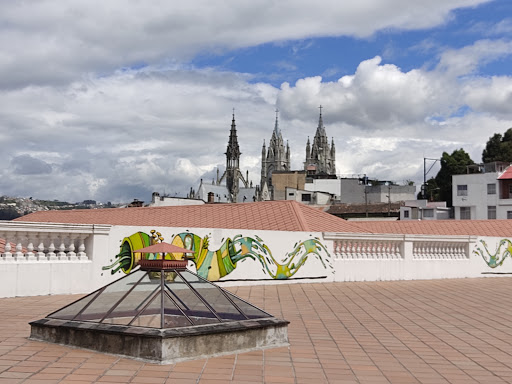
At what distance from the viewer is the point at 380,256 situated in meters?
18.2

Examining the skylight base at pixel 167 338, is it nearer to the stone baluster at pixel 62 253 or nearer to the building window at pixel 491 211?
the stone baluster at pixel 62 253

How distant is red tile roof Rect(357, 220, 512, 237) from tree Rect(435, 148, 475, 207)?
44525 mm

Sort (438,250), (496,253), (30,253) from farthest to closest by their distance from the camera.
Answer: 1. (496,253)
2. (438,250)
3. (30,253)

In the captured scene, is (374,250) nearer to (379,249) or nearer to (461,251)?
(379,249)

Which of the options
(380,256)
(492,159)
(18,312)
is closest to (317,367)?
(18,312)

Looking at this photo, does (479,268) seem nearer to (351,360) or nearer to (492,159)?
(351,360)

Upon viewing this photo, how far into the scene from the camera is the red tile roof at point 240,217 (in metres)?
20.5

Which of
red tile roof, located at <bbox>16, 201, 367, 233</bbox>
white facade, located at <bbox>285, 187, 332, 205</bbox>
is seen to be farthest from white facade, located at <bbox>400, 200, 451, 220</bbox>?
red tile roof, located at <bbox>16, 201, 367, 233</bbox>

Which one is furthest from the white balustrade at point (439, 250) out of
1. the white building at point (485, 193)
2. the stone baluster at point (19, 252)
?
the white building at point (485, 193)

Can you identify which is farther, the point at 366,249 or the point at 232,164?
the point at 232,164

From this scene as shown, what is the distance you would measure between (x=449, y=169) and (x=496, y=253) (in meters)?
53.5

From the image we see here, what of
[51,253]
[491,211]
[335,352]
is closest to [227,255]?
[51,253]

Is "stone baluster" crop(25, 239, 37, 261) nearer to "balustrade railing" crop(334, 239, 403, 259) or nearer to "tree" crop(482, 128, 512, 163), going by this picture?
"balustrade railing" crop(334, 239, 403, 259)

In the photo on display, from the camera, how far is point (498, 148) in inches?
2840
